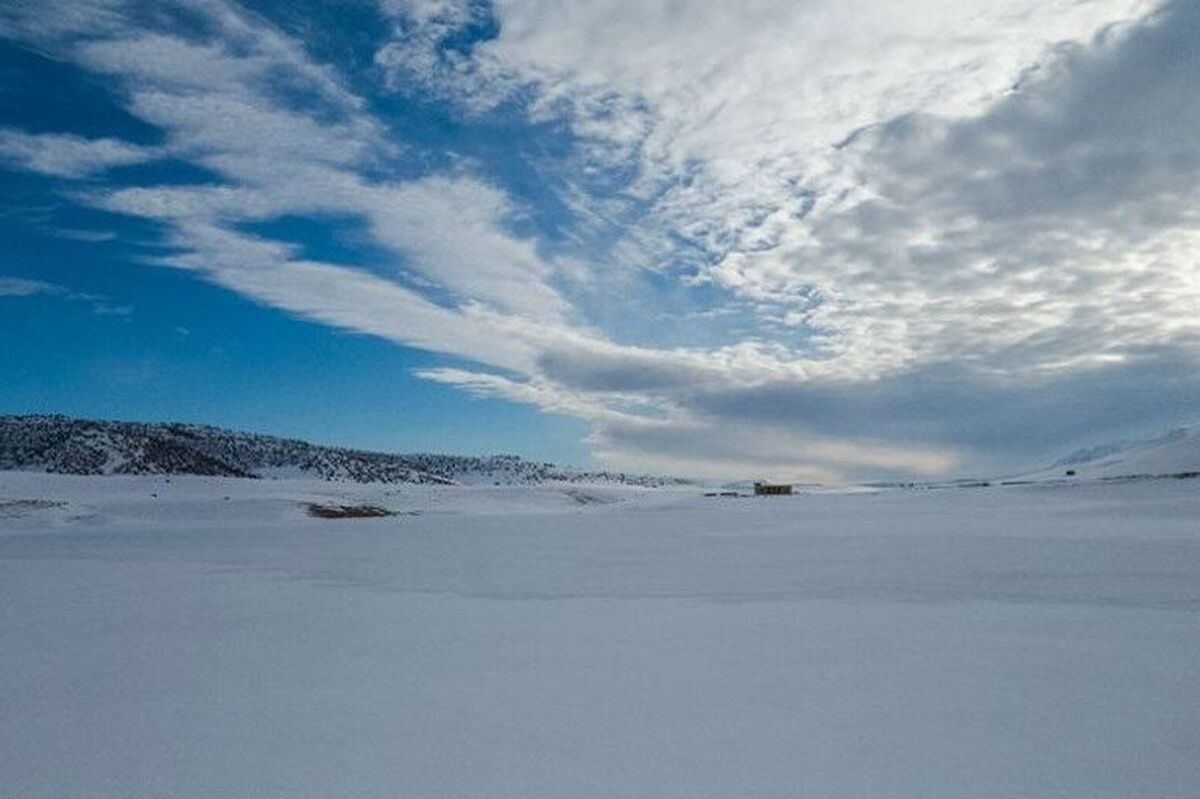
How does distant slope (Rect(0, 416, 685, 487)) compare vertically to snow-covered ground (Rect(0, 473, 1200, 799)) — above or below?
above

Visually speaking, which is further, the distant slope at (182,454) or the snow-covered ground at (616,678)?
the distant slope at (182,454)

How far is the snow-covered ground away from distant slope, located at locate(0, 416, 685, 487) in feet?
190

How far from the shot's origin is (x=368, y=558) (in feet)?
38.0

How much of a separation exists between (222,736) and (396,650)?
5.43ft

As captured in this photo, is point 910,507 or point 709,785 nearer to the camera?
point 709,785

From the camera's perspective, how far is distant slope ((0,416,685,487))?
5888 cm

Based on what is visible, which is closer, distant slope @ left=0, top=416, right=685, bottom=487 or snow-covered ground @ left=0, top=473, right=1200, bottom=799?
snow-covered ground @ left=0, top=473, right=1200, bottom=799

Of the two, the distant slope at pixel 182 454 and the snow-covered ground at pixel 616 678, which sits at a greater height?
the distant slope at pixel 182 454

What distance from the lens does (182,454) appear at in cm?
6762

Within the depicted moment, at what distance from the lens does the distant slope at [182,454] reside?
58.9 metres

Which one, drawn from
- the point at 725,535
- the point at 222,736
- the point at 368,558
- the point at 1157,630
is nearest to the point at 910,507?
the point at 725,535

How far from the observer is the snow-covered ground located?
111 inches

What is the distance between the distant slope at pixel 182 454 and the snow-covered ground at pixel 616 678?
57938 millimetres

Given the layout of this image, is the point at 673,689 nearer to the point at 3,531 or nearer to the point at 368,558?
the point at 368,558
